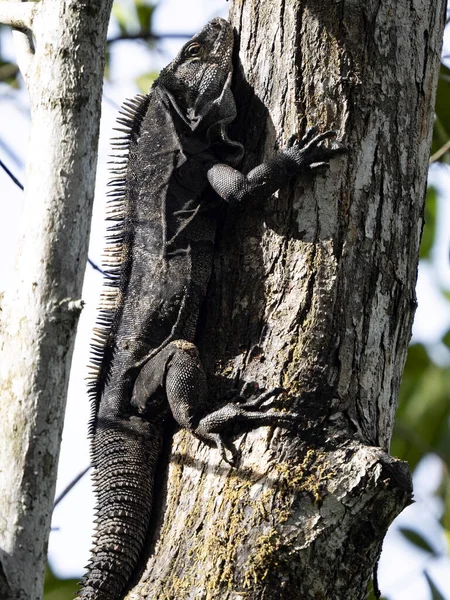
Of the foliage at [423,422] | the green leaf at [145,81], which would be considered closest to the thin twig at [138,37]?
the green leaf at [145,81]

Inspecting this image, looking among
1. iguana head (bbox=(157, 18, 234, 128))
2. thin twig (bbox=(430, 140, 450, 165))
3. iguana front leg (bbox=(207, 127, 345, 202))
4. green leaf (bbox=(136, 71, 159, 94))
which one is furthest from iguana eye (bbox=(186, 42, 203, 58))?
thin twig (bbox=(430, 140, 450, 165))

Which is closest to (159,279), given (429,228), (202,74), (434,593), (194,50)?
(202,74)

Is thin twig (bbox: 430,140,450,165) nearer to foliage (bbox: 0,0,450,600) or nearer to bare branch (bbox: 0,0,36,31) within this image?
foliage (bbox: 0,0,450,600)

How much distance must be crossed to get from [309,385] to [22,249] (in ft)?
4.31

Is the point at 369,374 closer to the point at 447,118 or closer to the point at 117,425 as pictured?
the point at 117,425

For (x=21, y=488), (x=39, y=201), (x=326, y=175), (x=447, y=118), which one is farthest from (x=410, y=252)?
(x=447, y=118)

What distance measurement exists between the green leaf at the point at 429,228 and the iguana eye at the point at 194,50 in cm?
170

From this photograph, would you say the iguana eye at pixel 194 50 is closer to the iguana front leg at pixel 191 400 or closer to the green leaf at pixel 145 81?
the green leaf at pixel 145 81

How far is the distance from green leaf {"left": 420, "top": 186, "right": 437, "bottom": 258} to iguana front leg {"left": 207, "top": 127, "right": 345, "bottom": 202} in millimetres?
1421

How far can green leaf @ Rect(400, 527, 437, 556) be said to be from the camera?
4.83 m

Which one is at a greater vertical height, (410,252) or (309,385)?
(410,252)

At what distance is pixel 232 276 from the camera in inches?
156

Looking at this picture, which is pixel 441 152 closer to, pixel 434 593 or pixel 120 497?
pixel 434 593

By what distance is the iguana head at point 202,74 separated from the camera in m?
4.67
